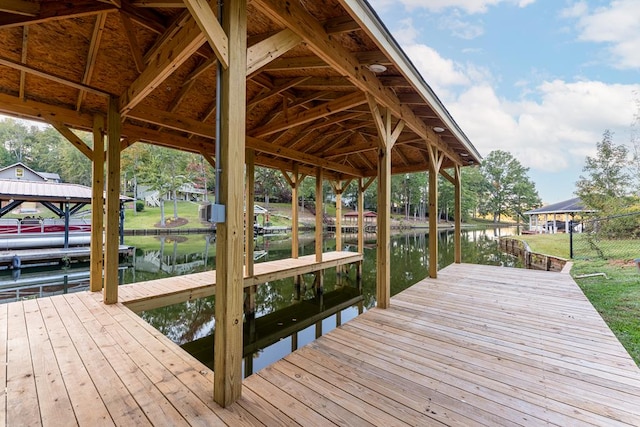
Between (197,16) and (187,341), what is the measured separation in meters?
4.86

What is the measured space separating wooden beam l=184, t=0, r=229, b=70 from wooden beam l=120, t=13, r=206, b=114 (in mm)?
387

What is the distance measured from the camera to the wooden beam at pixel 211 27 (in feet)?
5.05

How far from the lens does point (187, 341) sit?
15.5ft

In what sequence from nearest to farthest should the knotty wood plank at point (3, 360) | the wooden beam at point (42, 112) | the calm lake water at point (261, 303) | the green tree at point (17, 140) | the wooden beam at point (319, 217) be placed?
the knotty wood plank at point (3, 360) → the wooden beam at point (42, 112) → the calm lake water at point (261, 303) → the wooden beam at point (319, 217) → the green tree at point (17, 140)

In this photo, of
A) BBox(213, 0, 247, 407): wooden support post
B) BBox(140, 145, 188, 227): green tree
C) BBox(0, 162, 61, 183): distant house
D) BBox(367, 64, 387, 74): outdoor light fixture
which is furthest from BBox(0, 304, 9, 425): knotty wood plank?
BBox(0, 162, 61, 183): distant house

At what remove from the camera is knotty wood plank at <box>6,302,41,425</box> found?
1619 mm

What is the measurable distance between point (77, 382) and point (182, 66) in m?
3.51

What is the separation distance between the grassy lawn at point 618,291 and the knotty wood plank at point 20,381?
4.70 metres

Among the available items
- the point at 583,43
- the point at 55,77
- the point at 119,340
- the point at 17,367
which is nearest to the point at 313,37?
the point at 55,77

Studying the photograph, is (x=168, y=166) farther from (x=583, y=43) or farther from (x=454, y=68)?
(x=583, y=43)

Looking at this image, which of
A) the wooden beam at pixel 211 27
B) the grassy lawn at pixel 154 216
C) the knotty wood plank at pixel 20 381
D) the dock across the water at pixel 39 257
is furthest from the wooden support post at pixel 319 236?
the grassy lawn at pixel 154 216

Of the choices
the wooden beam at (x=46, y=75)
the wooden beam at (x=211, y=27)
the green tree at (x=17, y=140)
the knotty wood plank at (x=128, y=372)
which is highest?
the green tree at (x=17, y=140)

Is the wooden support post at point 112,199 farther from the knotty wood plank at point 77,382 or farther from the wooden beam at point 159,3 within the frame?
the wooden beam at point 159,3

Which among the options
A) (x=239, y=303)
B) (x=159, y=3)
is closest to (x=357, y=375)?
(x=239, y=303)
